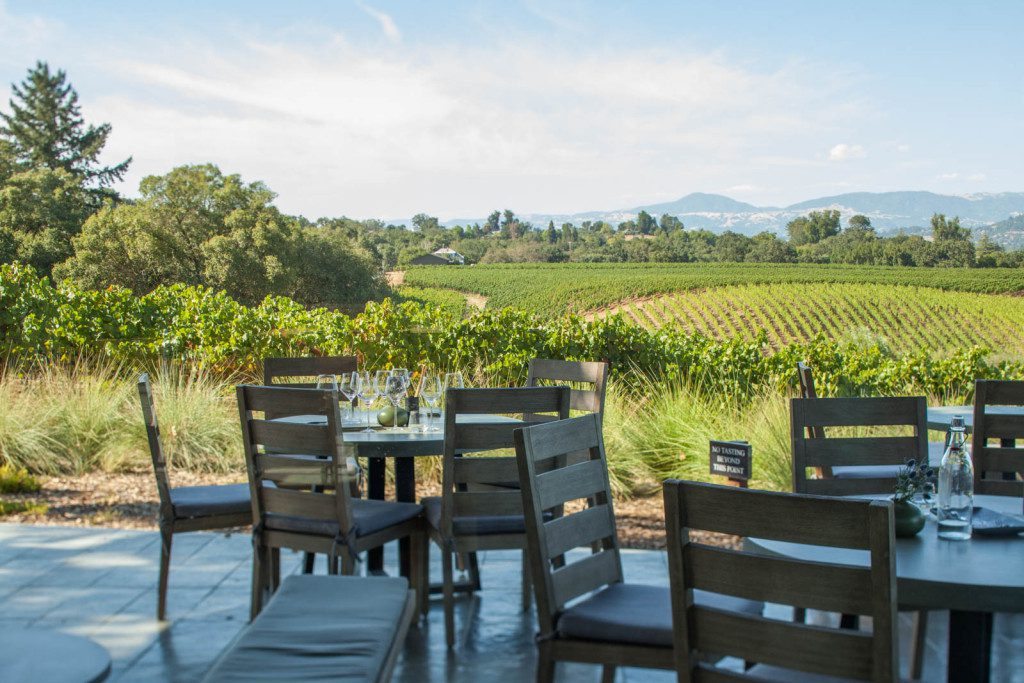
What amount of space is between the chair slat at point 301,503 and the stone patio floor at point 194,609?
587mm

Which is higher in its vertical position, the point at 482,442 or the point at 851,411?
the point at 851,411

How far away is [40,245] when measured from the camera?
16.4 meters

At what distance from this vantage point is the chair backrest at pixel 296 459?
3.29 m

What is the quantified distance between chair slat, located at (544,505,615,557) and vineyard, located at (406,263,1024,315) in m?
9.99

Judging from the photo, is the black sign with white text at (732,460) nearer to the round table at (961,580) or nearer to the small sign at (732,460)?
the small sign at (732,460)

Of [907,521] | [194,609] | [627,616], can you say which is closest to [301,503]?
[194,609]

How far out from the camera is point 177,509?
3.79m

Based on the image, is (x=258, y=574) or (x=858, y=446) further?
(x=258, y=574)

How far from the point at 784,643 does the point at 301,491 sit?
2.12 m

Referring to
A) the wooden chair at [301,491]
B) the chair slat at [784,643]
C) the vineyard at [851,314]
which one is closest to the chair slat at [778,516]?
the chair slat at [784,643]

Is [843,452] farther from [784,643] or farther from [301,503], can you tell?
[301,503]

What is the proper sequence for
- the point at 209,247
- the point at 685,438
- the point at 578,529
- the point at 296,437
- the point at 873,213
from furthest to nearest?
the point at 873,213, the point at 209,247, the point at 685,438, the point at 296,437, the point at 578,529

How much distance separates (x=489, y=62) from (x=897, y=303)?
27.3 feet

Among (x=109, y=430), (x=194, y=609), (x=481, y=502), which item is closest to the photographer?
(x=481, y=502)
